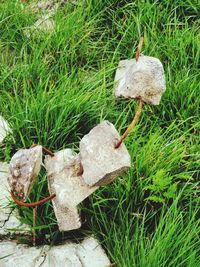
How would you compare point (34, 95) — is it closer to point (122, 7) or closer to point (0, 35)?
point (0, 35)

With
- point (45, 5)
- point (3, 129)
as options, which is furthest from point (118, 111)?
point (45, 5)

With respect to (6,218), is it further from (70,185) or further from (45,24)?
(45,24)

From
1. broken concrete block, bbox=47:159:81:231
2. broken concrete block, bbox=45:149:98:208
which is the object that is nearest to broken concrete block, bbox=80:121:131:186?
broken concrete block, bbox=45:149:98:208

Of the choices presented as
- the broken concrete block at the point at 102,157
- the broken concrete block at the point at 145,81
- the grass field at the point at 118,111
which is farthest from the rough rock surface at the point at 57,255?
the broken concrete block at the point at 145,81

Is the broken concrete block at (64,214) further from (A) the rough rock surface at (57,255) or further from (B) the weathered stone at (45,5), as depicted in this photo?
(B) the weathered stone at (45,5)

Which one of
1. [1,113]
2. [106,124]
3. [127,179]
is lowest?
[127,179]

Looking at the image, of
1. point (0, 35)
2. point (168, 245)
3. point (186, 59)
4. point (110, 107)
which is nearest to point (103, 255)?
point (168, 245)

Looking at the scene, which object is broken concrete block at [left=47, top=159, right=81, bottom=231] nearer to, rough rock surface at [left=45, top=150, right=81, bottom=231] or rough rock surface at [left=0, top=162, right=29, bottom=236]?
rough rock surface at [left=45, top=150, right=81, bottom=231]
